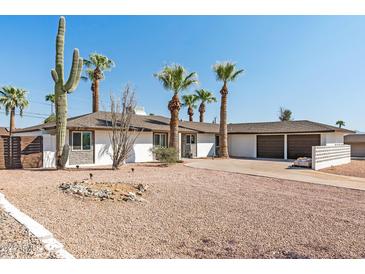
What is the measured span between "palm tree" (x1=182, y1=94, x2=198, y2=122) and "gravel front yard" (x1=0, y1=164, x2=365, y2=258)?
26.1 m

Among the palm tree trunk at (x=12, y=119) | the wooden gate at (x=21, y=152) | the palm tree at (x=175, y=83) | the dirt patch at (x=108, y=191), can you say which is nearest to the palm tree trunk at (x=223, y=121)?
the palm tree at (x=175, y=83)

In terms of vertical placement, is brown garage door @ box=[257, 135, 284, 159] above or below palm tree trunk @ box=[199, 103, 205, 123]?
below

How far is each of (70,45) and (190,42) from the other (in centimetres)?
694

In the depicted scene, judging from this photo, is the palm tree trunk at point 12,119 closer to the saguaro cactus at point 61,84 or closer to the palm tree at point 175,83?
the saguaro cactus at point 61,84

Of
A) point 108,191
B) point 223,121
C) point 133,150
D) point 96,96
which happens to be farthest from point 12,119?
point 108,191

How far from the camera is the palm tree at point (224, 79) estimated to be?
21281 mm

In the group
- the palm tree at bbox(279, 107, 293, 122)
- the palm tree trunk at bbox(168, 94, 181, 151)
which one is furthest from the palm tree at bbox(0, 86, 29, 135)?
the palm tree at bbox(279, 107, 293, 122)

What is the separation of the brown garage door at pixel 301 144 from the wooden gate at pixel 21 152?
1995 centimetres

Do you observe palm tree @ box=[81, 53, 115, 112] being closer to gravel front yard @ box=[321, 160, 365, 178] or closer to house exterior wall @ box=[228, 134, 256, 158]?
house exterior wall @ box=[228, 134, 256, 158]

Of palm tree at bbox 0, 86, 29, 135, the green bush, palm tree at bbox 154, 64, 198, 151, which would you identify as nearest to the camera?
the green bush

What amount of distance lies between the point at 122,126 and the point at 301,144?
16.0m

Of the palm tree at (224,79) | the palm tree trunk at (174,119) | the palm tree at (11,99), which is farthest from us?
the palm tree at (11,99)

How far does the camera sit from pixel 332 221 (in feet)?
17.7

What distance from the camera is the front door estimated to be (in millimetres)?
22469
